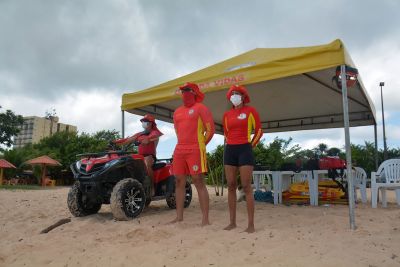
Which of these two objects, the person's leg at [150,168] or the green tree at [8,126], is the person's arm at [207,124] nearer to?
the person's leg at [150,168]

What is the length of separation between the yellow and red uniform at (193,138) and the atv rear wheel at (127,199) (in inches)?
31.0

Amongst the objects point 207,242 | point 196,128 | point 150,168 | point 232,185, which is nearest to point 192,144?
point 196,128

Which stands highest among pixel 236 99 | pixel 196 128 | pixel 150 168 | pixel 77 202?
pixel 236 99

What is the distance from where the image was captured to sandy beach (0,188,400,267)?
2887 millimetres

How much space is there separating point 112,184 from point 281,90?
3.56 metres

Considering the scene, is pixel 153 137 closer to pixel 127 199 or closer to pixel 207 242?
pixel 127 199

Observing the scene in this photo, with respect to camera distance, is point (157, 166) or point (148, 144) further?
point (157, 166)

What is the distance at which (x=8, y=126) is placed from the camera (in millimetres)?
29438

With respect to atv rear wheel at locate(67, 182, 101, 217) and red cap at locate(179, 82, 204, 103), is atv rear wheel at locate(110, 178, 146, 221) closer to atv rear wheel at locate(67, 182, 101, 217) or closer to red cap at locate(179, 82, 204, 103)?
atv rear wheel at locate(67, 182, 101, 217)

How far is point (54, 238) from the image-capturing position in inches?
159

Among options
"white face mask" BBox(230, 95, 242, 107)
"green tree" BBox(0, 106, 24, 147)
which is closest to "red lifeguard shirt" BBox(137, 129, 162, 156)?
"white face mask" BBox(230, 95, 242, 107)

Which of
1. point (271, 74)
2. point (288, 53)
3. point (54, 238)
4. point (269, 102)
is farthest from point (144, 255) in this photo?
point (269, 102)

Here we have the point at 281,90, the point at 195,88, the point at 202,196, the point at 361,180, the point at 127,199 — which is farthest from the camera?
the point at 361,180

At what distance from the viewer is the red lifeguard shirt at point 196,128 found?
4.42 m
